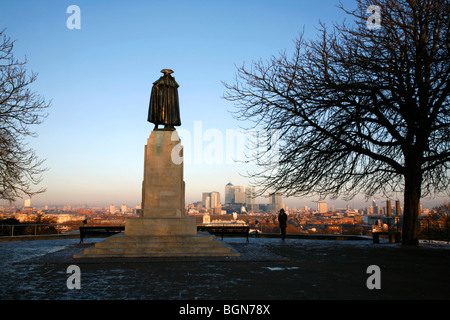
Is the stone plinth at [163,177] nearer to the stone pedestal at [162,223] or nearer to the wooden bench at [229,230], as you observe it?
the stone pedestal at [162,223]

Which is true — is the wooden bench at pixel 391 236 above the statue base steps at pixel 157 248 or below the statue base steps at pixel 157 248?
below

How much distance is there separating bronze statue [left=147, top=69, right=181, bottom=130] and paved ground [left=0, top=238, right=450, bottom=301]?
242 inches

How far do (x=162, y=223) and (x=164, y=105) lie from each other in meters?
4.89

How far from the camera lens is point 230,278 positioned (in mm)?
7805

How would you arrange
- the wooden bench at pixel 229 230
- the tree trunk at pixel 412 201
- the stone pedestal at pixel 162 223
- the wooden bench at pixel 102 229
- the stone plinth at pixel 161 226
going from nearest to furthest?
1. the stone pedestal at pixel 162 223
2. the stone plinth at pixel 161 226
3. the tree trunk at pixel 412 201
4. the wooden bench at pixel 102 229
5. the wooden bench at pixel 229 230

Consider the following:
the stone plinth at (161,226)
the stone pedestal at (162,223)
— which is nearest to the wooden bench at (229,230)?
the stone pedestal at (162,223)

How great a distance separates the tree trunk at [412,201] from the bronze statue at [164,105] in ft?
32.9

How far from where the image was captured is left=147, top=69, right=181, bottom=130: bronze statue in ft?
48.1

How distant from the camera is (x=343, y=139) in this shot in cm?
1534

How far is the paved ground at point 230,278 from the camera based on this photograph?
6.24m

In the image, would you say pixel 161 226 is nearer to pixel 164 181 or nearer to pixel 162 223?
pixel 162 223

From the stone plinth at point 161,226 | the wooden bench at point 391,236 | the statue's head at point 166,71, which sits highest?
the statue's head at point 166,71

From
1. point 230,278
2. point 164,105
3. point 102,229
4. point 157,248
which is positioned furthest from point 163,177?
point 230,278
